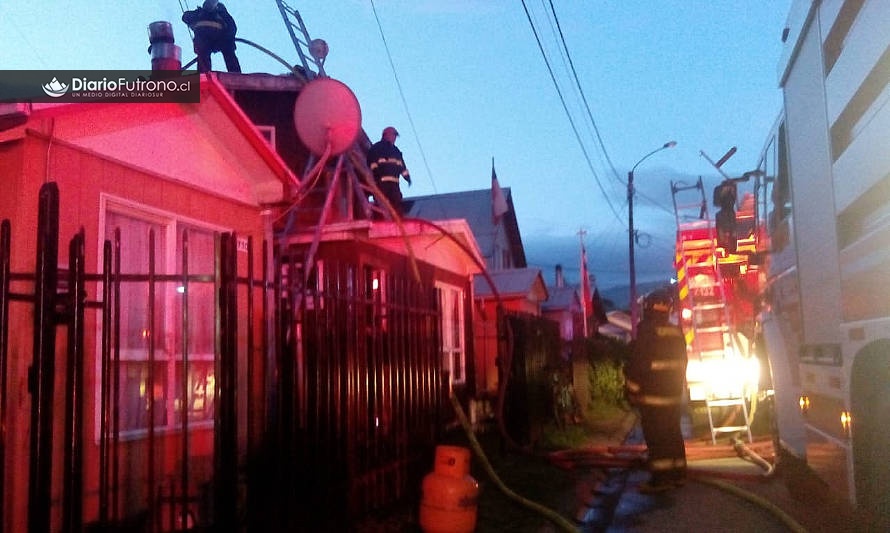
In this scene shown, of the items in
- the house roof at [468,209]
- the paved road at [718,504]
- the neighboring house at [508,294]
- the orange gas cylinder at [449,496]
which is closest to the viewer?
the orange gas cylinder at [449,496]

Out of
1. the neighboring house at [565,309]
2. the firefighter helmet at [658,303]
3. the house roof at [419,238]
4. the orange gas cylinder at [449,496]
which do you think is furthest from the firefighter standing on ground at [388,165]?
the neighboring house at [565,309]

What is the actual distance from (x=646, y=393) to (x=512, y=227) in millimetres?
28909

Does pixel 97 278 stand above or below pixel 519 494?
above

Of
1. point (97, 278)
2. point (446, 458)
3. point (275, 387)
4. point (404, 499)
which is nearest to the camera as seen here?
point (97, 278)

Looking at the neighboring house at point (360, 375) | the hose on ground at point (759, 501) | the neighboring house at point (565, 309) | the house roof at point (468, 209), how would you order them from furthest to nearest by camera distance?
the neighboring house at point (565, 309) < the house roof at point (468, 209) < the hose on ground at point (759, 501) < the neighboring house at point (360, 375)

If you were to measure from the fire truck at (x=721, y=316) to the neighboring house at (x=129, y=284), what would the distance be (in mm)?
5280

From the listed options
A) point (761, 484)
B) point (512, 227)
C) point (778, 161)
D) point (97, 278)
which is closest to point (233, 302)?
point (97, 278)

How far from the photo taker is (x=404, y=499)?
7.26 metres

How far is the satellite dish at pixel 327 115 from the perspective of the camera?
8375 mm

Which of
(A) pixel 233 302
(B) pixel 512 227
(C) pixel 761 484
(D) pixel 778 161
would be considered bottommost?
(C) pixel 761 484

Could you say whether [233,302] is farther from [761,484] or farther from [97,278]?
[761,484]

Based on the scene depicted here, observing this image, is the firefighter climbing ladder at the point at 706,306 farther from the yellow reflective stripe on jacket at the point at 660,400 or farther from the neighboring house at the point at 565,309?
the neighboring house at the point at 565,309

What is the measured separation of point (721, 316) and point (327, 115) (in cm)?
687

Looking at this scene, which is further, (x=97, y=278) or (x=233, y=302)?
(x=233, y=302)
